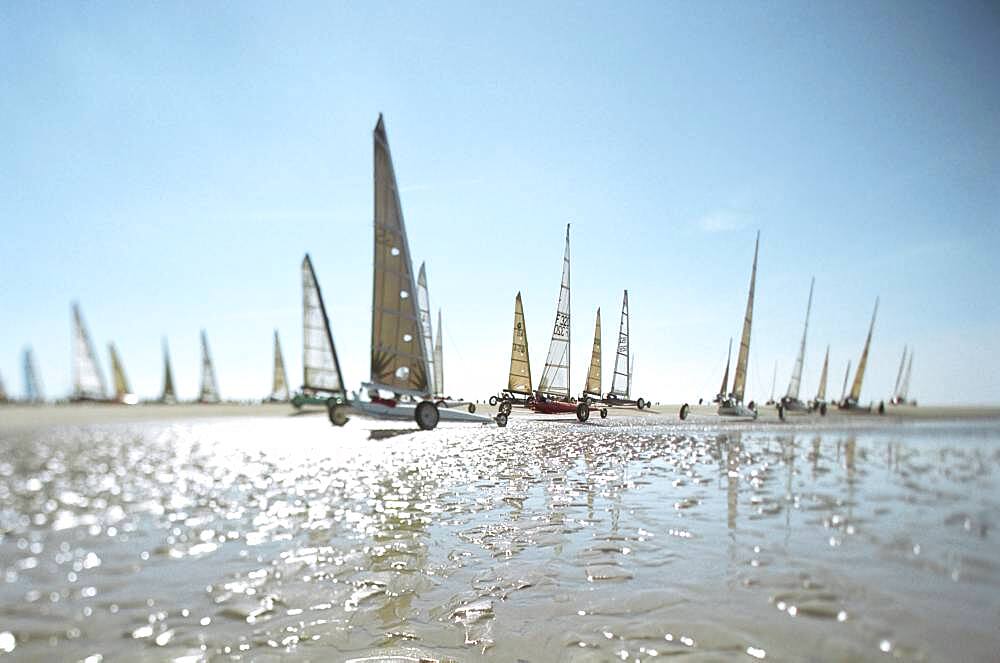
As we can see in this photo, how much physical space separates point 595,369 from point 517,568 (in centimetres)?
5048

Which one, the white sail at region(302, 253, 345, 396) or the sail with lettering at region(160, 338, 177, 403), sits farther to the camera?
the sail with lettering at region(160, 338, 177, 403)

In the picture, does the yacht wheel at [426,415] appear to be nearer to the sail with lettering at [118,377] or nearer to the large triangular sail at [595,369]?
the large triangular sail at [595,369]

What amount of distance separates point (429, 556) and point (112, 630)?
2.65m

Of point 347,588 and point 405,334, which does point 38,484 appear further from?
point 405,334

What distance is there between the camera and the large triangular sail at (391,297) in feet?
90.7

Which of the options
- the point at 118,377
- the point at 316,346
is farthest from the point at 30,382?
the point at 316,346

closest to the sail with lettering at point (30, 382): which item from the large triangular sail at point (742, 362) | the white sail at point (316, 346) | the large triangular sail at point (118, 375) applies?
the large triangular sail at point (118, 375)

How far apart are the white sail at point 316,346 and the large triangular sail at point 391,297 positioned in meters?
8.68

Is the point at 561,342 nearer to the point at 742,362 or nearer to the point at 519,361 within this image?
the point at 519,361

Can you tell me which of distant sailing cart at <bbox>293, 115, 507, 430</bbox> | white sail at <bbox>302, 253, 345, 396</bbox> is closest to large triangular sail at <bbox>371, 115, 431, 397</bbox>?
distant sailing cart at <bbox>293, 115, 507, 430</bbox>

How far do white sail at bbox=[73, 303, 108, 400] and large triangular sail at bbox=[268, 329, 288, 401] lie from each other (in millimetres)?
24533

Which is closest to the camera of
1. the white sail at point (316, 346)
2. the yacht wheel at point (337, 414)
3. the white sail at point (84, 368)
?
the yacht wheel at point (337, 414)

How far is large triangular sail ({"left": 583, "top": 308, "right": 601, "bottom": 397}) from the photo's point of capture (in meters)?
53.9

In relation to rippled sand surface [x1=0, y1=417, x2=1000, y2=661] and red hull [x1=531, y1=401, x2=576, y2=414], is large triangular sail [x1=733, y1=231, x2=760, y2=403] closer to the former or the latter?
red hull [x1=531, y1=401, x2=576, y2=414]
